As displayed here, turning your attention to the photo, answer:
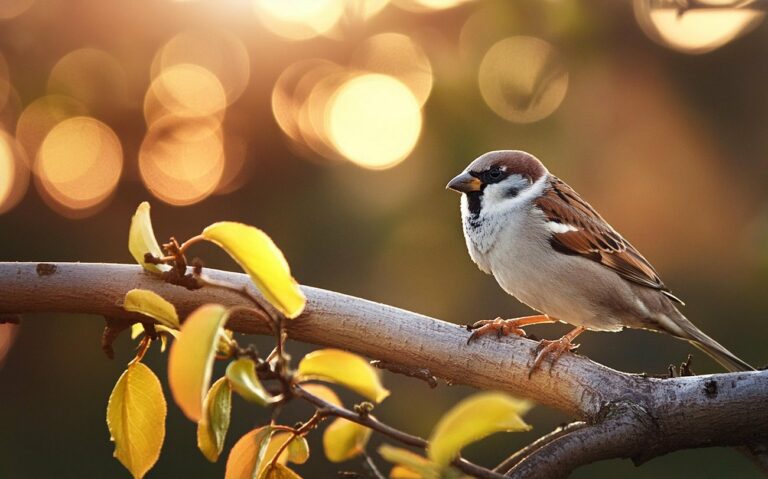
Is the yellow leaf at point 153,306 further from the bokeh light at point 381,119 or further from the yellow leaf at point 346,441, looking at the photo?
the bokeh light at point 381,119

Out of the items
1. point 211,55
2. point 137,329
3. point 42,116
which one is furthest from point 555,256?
point 42,116

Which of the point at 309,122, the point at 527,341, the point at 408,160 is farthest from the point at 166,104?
the point at 527,341

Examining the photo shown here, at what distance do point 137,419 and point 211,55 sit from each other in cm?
293

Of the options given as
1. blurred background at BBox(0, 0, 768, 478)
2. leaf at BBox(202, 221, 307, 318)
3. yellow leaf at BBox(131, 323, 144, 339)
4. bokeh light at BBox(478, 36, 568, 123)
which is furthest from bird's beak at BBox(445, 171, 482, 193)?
leaf at BBox(202, 221, 307, 318)

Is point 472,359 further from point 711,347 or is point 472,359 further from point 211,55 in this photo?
point 211,55

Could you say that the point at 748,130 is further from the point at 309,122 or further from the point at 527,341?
the point at 527,341

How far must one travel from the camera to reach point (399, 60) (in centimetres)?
304

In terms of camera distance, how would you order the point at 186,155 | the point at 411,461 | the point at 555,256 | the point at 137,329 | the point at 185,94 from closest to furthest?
the point at 411,461, the point at 137,329, the point at 555,256, the point at 185,94, the point at 186,155

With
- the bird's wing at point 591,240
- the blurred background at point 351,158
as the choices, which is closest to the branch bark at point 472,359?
the bird's wing at point 591,240

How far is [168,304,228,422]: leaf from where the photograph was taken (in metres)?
0.66

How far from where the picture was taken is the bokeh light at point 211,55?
3570 mm

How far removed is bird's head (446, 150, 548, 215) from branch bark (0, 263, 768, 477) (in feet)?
2.66

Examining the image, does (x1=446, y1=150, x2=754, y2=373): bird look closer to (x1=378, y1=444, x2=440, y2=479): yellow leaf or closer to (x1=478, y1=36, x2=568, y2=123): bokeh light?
(x1=478, y1=36, x2=568, y2=123): bokeh light

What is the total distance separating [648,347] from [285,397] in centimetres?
283
